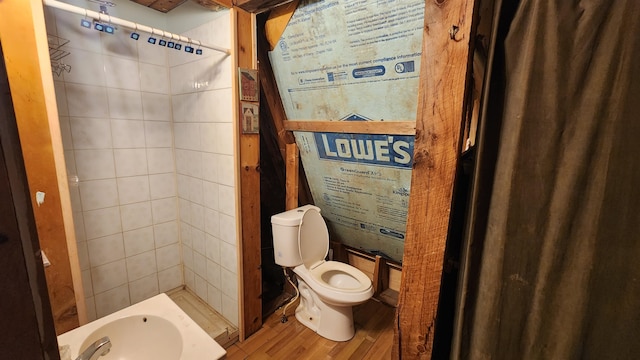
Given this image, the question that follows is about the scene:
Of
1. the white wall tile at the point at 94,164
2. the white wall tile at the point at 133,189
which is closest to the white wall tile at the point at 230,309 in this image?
the white wall tile at the point at 133,189

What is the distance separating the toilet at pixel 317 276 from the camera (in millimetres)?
1907

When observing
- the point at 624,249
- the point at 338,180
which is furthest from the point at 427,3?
the point at 338,180

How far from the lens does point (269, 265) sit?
2562mm

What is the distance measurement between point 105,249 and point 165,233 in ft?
1.32

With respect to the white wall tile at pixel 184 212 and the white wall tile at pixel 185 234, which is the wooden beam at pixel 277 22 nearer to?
the white wall tile at pixel 184 212

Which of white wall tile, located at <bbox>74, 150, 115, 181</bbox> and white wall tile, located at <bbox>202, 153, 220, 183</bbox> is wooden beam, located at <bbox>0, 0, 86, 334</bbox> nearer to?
white wall tile, located at <bbox>74, 150, 115, 181</bbox>

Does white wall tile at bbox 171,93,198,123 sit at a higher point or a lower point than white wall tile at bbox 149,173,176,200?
higher

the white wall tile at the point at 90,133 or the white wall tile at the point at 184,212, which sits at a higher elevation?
the white wall tile at the point at 90,133

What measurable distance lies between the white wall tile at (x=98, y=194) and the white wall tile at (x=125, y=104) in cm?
46

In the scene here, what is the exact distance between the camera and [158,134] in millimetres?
2119

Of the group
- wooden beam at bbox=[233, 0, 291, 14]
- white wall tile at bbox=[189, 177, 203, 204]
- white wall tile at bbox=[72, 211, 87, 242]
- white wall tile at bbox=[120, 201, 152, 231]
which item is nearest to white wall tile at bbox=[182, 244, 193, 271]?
white wall tile at bbox=[120, 201, 152, 231]

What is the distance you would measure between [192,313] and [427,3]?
241 centimetres

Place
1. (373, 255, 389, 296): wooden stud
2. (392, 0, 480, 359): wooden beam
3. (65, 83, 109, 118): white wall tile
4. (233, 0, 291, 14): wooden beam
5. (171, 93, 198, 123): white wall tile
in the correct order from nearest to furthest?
(392, 0, 480, 359): wooden beam < (233, 0, 291, 14): wooden beam < (65, 83, 109, 118): white wall tile < (171, 93, 198, 123): white wall tile < (373, 255, 389, 296): wooden stud

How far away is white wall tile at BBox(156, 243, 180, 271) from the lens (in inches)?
89.1
